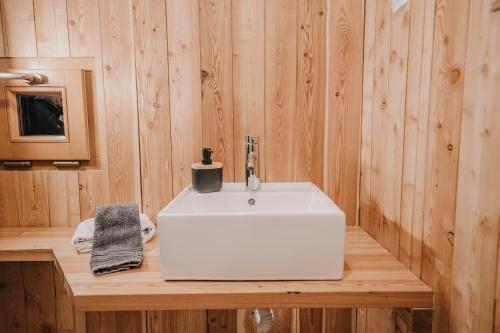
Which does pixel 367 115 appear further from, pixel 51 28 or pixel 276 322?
pixel 51 28

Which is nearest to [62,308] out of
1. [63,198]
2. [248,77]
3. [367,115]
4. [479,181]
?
[63,198]

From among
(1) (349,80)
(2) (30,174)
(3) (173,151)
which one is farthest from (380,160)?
(2) (30,174)

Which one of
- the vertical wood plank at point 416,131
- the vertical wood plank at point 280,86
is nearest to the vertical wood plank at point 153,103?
the vertical wood plank at point 280,86

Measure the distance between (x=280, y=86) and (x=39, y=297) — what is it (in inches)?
56.4

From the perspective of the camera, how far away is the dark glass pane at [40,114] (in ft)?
4.65

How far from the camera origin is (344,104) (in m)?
1.41

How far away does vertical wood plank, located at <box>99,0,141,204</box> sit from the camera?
138 centimetres

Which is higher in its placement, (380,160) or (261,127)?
(261,127)

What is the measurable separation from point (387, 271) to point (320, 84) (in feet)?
2.52

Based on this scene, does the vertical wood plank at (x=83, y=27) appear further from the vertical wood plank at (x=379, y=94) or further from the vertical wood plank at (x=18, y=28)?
the vertical wood plank at (x=379, y=94)

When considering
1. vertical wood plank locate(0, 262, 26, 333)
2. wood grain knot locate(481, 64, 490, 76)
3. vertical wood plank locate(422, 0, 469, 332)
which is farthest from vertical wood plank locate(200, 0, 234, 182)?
vertical wood plank locate(0, 262, 26, 333)

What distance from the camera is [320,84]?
141 cm

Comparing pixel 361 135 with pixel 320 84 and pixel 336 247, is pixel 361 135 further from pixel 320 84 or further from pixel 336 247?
pixel 336 247

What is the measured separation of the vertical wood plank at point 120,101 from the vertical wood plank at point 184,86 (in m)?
0.16
